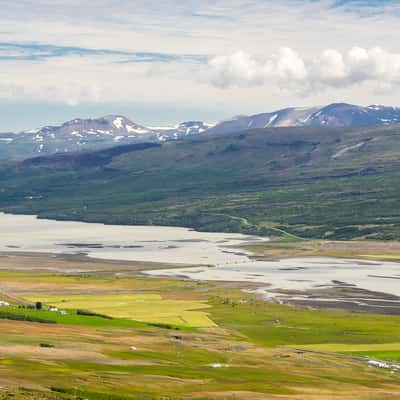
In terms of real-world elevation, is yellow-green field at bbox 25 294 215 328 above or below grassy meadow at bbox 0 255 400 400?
below

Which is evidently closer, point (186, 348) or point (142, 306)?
point (186, 348)

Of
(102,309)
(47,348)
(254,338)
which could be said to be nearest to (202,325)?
(254,338)

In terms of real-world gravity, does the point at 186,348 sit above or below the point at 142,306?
above

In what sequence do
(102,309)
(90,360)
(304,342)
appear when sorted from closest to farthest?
(90,360) → (304,342) → (102,309)

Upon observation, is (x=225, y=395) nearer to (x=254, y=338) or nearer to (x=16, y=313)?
(x=254, y=338)

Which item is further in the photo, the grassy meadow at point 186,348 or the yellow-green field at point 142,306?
the yellow-green field at point 142,306
